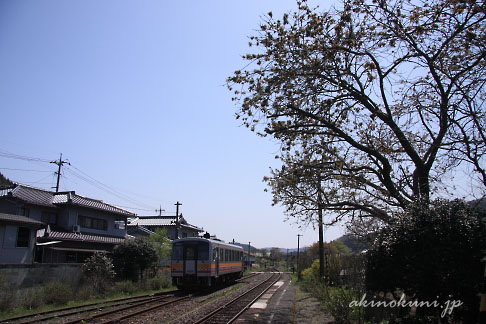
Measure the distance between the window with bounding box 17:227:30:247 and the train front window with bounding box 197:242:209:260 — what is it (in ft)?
40.8

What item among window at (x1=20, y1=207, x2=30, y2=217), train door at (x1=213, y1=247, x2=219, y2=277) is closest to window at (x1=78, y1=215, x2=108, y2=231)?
window at (x1=20, y1=207, x2=30, y2=217)

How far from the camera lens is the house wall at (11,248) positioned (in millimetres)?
23562

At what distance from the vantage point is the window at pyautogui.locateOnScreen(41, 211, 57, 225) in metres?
30.3

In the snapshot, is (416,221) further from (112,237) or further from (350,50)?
(112,237)

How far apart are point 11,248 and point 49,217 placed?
691 cm

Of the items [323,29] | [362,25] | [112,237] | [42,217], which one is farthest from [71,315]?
[112,237]

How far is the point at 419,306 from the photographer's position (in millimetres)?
6391

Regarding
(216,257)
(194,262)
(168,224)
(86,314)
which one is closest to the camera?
(86,314)

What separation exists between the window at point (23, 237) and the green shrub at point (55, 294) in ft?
36.9

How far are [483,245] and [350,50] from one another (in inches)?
262

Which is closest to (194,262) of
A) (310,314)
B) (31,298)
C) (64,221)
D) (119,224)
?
(31,298)

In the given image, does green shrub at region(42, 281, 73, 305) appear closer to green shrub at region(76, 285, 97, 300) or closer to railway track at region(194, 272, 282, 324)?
green shrub at region(76, 285, 97, 300)

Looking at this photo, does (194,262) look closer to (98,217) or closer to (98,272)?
(98,272)

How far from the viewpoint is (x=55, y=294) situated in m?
15.2
